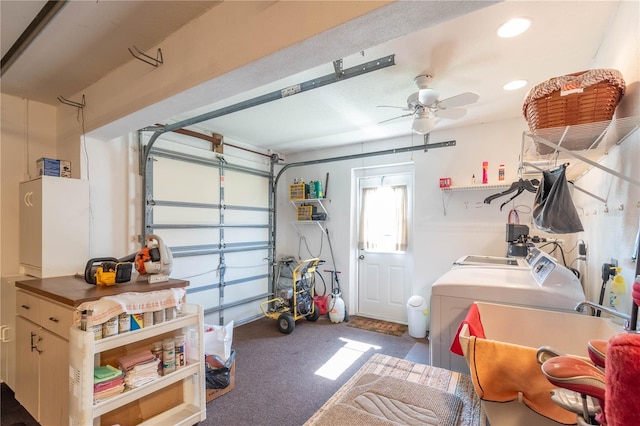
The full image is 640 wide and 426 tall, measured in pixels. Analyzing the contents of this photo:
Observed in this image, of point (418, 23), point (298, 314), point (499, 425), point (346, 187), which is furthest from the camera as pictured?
point (346, 187)

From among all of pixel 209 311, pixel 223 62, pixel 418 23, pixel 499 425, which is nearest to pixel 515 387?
pixel 499 425

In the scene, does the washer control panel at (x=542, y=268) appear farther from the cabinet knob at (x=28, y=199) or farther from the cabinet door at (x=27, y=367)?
the cabinet knob at (x=28, y=199)

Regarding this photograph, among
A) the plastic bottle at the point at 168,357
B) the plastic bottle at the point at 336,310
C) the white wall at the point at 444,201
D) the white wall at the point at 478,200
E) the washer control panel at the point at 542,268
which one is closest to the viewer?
the white wall at the point at 478,200

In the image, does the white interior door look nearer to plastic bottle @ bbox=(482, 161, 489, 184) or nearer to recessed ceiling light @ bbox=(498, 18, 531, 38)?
plastic bottle @ bbox=(482, 161, 489, 184)

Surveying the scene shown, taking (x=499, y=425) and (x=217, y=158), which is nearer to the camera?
(x=499, y=425)

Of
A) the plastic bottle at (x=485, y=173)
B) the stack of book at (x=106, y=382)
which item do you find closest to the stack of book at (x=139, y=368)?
the stack of book at (x=106, y=382)

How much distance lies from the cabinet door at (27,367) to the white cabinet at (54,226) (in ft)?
1.38

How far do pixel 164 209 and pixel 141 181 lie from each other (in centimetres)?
38

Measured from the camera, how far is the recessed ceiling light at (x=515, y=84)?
2.40m

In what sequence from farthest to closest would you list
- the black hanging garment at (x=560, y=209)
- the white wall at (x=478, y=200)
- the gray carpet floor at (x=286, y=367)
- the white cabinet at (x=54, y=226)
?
the white cabinet at (x=54, y=226) < the gray carpet floor at (x=286, y=367) < the black hanging garment at (x=560, y=209) < the white wall at (x=478, y=200)

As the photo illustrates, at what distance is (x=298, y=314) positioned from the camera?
3.99 m

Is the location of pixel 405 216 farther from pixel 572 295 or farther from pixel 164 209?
pixel 164 209

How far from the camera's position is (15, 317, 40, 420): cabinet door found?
6.35ft

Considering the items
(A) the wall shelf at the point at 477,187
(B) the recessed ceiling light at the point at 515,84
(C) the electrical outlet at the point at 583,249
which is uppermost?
(B) the recessed ceiling light at the point at 515,84
